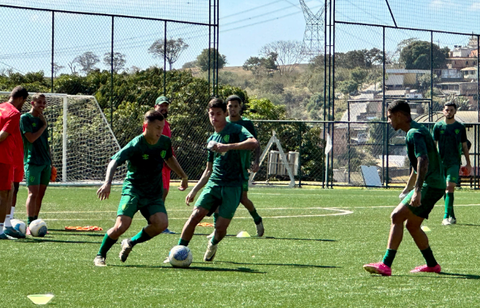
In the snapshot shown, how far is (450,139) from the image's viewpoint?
12.8 m

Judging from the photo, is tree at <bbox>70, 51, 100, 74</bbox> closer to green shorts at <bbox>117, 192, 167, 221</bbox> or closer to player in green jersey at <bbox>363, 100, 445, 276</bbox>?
green shorts at <bbox>117, 192, 167, 221</bbox>

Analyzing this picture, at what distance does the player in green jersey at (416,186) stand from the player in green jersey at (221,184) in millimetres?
1674

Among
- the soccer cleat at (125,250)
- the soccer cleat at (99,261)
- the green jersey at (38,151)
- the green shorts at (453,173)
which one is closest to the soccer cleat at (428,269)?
the soccer cleat at (125,250)

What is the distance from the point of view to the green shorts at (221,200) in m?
7.97

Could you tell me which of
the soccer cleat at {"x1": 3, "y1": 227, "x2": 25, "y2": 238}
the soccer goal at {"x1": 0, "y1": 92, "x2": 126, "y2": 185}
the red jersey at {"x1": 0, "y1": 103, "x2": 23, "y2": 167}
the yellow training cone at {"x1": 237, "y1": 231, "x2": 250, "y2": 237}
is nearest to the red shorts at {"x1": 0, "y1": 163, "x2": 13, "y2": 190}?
the red jersey at {"x1": 0, "y1": 103, "x2": 23, "y2": 167}

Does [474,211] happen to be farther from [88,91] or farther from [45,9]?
[88,91]

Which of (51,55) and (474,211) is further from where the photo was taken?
(51,55)

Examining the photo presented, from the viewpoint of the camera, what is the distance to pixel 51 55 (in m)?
23.2

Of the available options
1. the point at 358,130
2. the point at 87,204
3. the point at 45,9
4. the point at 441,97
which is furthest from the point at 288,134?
the point at 441,97

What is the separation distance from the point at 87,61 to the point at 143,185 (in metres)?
20.4

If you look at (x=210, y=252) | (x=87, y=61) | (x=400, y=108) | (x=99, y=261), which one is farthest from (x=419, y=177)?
(x=87, y=61)

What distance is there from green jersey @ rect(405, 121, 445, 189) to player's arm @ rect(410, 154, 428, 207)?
5 cm

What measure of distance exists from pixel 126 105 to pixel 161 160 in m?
18.9

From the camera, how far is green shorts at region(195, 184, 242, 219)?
7.97 m
